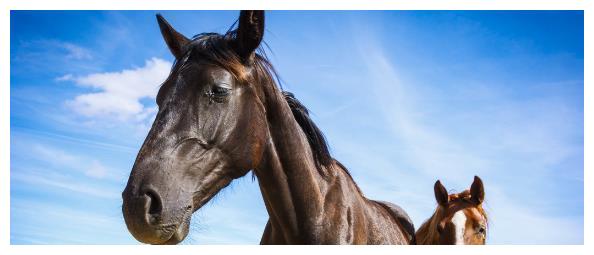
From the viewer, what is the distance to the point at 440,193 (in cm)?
663

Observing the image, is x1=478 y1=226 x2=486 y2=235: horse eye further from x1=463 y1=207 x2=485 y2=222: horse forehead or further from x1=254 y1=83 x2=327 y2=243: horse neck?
x1=254 y1=83 x2=327 y2=243: horse neck

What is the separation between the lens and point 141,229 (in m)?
2.57

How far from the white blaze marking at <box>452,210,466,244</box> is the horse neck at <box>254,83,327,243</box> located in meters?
2.92

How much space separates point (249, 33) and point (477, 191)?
176 inches

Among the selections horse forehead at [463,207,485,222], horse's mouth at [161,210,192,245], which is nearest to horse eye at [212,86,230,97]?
horse's mouth at [161,210,192,245]

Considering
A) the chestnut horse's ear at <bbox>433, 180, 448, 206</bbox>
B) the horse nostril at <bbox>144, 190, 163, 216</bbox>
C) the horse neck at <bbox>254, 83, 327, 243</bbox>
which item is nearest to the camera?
the horse nostril at <bbox>144, 190, 163, 216</bbox>

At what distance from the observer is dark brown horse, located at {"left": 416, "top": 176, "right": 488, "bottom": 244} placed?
5.88 m

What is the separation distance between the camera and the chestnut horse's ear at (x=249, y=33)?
3312 mm

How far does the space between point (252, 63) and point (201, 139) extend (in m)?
0.81

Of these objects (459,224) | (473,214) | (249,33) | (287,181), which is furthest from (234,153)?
(473,214)

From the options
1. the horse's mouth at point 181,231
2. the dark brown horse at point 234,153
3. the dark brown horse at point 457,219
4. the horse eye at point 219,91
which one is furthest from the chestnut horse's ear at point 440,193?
the horse's mouth at point 181,231

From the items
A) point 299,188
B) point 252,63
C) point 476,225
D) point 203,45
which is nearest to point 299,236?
point 299,188

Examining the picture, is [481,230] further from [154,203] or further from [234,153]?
A: [154,203]
